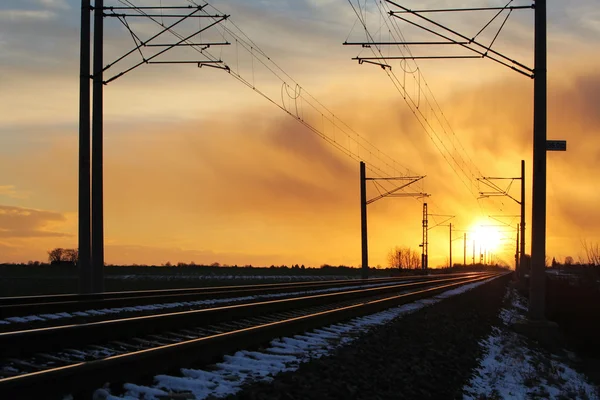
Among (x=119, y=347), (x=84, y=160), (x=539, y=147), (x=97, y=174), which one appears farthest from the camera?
(x=97, y=174)

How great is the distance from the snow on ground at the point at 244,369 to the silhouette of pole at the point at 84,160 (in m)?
11.1

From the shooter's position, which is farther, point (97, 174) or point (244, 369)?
point (97, 174)

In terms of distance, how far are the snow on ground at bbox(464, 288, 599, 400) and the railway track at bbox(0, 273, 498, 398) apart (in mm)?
3880

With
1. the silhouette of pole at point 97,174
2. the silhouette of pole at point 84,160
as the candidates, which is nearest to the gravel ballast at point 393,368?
the silhouette of pole at point 84,160

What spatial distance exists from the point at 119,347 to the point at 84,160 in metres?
14.7

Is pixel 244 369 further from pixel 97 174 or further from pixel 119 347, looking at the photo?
pixel 97 174

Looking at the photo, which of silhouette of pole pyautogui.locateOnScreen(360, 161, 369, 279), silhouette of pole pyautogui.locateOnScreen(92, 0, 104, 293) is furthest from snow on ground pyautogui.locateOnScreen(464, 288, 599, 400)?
silhouette of pole pyautogui.locateOnScreen(360, 161, 369, 279)

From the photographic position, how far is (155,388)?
8719mm

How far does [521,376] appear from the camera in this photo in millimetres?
15602

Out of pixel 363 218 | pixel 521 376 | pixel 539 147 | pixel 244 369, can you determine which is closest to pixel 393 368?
pixel 244 369

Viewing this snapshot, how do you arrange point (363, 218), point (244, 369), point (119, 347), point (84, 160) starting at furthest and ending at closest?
point (363, 218) → point (84, 160) → point (119, 347) → point (244, 369)

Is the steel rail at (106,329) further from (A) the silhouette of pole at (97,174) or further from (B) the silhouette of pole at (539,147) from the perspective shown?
(A) the silhouette of pole at (97,174)

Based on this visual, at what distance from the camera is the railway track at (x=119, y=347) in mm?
7812

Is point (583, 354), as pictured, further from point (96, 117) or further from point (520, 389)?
point (96, 117)
